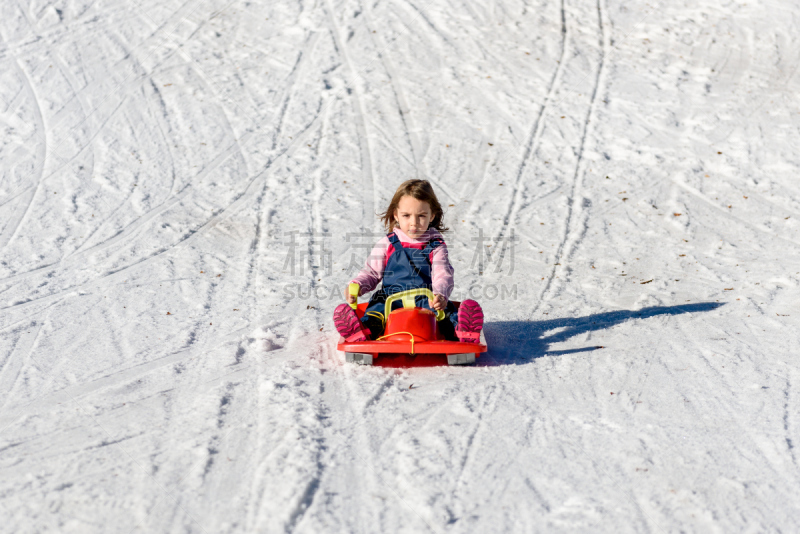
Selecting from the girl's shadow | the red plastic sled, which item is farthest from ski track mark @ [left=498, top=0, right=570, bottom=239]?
the red plastic sled

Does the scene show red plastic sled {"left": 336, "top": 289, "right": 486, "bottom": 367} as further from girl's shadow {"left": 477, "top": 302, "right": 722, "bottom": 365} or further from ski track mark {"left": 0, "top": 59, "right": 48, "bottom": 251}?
ski track mark {"left": 0, "top": 59, "right": 48, "bottom": 251}

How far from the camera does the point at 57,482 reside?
112 inches

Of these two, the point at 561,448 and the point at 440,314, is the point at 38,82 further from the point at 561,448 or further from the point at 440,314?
the point at 561,448

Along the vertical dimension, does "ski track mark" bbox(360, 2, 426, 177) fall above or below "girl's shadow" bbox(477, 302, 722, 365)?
above

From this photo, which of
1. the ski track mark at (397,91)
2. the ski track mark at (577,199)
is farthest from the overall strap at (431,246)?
the ski track mark at (397,91)

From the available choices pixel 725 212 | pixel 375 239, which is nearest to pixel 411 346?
pixel 375 239

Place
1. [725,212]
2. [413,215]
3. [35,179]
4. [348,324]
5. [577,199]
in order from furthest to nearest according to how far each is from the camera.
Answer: [577,199] → [35,179] → [725,212] → [413,215] → [348,324]

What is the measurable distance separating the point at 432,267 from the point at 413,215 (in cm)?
36

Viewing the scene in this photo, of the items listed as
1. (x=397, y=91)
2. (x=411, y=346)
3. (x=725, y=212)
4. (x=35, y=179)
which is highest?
(x=397, y=91)

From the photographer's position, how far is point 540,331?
15.8 feet

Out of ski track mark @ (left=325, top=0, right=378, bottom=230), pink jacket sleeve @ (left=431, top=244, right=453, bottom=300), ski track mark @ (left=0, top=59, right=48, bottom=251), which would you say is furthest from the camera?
ski track mark @ (left=325, top=0, right=378, bottom=230)

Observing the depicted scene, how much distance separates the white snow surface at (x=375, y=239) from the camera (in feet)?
9.48

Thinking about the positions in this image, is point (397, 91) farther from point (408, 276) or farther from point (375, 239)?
point (408, 276)

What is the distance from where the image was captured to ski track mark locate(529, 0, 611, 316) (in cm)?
594
